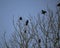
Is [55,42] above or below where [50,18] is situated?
below

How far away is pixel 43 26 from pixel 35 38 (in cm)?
108

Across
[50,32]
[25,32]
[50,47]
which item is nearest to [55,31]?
[50,32]

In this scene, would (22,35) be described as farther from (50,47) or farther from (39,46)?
(50,47)

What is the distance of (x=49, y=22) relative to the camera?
36.6 ft

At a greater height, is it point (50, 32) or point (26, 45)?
point (50, 32)

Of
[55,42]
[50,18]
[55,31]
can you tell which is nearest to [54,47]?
[55,42]

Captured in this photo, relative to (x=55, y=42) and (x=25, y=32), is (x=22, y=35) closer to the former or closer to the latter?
(x=25, y=32)

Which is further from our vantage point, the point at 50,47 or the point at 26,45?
the point at 26,45

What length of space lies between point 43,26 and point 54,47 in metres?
1.61

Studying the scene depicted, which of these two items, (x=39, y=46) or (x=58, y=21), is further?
(x=39, y=46)

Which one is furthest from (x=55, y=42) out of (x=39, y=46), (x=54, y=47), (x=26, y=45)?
(x=26, y=45)

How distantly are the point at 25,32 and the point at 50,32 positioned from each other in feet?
5.61

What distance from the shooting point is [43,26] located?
11.4 meters

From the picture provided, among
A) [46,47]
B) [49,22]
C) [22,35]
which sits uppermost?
[49,22]
